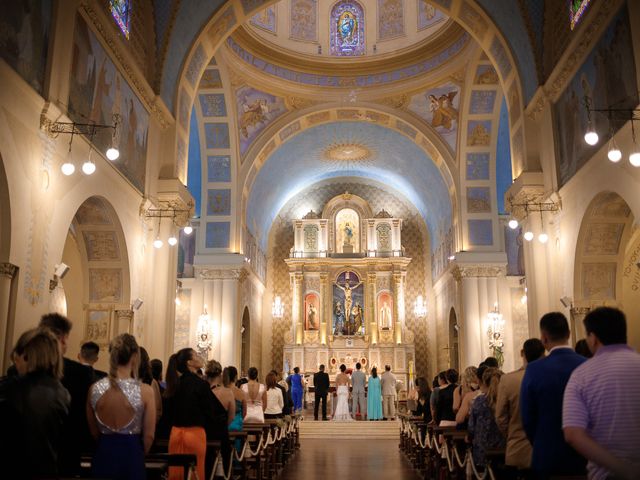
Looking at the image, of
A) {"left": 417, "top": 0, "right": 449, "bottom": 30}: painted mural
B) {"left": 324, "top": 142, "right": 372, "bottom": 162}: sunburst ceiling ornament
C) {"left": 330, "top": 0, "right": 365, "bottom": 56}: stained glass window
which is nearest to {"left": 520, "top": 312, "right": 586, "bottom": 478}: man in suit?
{"left": 417, "top": 0, "right": 449, "bottom": 30}: painted mural

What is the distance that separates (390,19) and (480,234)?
8223 mm

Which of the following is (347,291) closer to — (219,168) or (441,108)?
(219,168)

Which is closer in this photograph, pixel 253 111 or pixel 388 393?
pixel 388 393

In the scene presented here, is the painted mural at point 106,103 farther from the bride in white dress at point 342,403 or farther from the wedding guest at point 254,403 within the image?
the bride in white dress at point 342,403

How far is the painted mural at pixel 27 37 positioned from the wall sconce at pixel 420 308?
22363 mm

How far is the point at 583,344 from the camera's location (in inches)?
260

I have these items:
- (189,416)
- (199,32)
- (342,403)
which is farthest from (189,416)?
(342,403)

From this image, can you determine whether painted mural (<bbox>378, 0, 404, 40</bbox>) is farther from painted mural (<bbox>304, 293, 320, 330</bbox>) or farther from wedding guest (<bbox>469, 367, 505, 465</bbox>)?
wedding guest (<bbox>469, 367, 505, 465</bbox>)

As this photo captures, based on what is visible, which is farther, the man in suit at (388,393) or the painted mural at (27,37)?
the man in suit at (388,393)

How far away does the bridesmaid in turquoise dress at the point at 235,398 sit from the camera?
26.4ft

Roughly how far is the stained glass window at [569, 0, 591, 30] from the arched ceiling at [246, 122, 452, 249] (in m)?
12.3

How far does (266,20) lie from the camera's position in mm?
21484

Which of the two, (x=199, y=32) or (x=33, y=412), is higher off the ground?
(x=199, y=32)

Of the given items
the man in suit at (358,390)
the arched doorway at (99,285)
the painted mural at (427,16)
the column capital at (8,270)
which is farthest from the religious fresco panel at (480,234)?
the column capital at (8,270)
